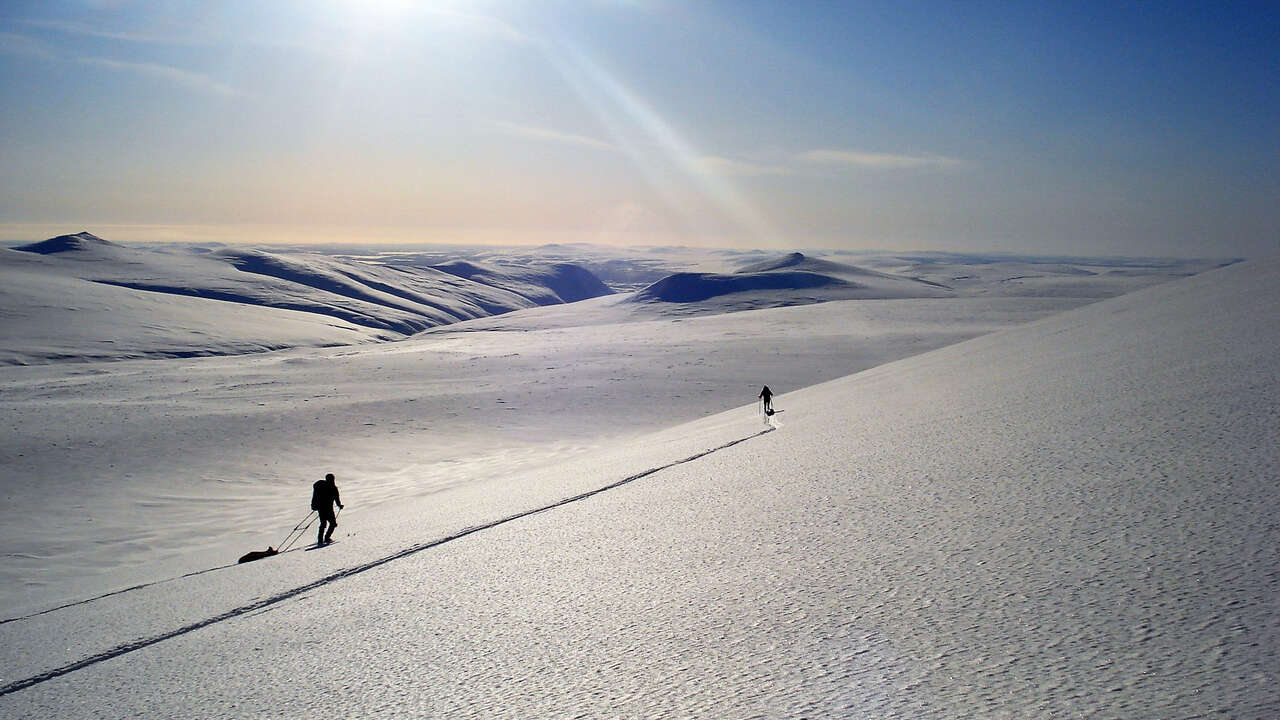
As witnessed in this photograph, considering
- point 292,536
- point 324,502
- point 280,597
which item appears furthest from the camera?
point 292,536

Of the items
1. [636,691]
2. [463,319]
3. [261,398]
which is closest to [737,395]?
[261,398]

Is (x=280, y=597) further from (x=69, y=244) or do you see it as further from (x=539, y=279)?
(x=539, y=279)

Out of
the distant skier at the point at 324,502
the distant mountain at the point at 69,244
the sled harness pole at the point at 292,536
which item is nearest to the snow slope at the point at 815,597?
the distant skier at the point at 324,502

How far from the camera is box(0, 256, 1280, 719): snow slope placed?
8.43ft

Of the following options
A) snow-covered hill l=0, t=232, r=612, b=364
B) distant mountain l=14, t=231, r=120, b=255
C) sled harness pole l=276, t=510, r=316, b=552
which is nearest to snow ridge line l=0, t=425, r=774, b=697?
sled harness pole l=276, t=510, r=316, b=552

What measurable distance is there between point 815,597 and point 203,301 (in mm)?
77302

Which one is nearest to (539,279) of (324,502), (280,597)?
(324,502)

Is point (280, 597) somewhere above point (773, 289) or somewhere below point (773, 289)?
below

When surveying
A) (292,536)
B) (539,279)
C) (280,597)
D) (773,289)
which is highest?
(539,279)

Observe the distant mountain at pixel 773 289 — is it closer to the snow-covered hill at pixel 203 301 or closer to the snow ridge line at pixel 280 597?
the snow-covered hill at pixel 203 301

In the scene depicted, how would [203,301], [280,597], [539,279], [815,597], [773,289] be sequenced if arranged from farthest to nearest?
[539,279]
[773,289]
[203,301]
[280,597]
[815,597]

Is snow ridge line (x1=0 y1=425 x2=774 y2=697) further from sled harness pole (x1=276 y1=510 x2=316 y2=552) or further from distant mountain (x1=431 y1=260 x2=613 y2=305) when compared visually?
distant mountain (x1=431 y1=260 x2=613 y2=305)

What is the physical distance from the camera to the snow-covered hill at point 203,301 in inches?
1829

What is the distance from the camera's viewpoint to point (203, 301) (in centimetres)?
6675
